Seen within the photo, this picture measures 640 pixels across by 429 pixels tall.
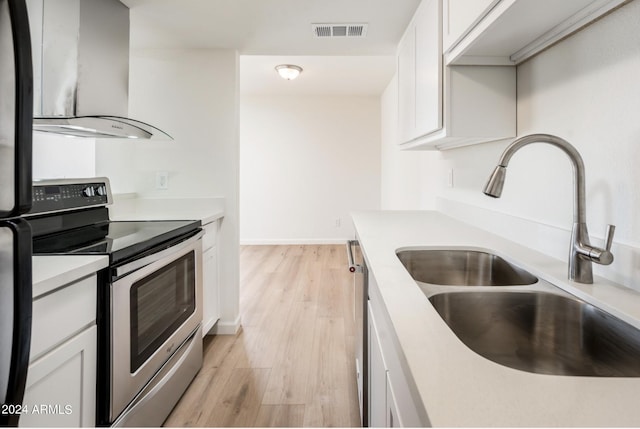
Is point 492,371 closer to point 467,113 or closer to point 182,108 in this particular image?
point 467,113

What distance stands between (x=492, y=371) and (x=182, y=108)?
8.73ft

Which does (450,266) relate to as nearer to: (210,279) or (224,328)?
(210,279)

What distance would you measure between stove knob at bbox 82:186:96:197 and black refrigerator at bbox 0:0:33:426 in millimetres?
1395

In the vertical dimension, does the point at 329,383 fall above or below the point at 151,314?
below

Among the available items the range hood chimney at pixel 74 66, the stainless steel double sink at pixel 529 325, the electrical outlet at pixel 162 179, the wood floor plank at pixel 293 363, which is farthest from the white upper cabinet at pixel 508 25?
the electrical outlet at pixel 162 179

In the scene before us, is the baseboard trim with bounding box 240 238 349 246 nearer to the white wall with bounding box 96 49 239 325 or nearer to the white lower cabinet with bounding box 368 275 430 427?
the white wall with bounding box 96 49 239 325

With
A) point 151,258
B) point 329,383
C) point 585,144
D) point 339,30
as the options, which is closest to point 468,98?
point 585,144

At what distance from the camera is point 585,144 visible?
3.54 feet

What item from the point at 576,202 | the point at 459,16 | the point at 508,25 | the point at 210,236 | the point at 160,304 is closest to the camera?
the point at 576,202

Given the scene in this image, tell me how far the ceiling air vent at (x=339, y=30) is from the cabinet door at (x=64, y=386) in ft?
6.74

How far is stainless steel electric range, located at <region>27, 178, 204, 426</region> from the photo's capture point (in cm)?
121

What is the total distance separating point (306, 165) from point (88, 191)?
411cm

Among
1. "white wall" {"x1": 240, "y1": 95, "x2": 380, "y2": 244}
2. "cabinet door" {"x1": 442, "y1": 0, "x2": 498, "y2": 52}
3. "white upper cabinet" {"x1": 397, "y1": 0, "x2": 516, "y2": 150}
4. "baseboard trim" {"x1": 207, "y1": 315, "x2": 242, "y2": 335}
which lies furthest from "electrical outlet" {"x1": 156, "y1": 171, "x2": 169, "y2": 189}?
"white wall" {"x1": 240, "y1": 95, "x2": 380, "y2": 244}

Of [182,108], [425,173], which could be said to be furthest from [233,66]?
[425,173]
